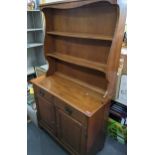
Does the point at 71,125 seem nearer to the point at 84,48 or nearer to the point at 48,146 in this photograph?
the point at 48,146

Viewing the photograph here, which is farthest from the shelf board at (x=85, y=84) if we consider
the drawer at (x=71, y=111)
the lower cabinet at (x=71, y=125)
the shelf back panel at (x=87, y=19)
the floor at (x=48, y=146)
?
the floor at (x=48, y=146)

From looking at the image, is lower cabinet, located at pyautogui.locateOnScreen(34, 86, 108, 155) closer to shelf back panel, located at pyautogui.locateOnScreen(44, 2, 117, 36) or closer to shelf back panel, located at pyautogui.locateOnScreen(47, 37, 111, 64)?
shelf back panel, located at pyautogui.locateOnScreen(47, 37, 111, 64)

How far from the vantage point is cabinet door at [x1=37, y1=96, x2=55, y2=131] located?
1771 mm

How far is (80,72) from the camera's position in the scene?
177 centimetres

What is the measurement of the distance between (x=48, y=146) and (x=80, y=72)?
1.08m

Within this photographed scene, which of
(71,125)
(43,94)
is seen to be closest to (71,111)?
(71,125)

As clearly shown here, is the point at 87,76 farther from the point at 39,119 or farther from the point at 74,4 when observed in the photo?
the point at 39,119

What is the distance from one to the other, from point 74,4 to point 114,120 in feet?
4.93

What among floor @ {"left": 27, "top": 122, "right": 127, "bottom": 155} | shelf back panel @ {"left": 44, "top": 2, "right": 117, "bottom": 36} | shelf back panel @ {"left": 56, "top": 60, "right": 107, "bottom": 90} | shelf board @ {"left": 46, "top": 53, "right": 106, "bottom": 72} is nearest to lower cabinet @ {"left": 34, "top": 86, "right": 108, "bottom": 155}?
floor @ {"left": 27, "top": 122, "right": 127, "bottom": 155}

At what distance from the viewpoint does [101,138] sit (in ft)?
5.65

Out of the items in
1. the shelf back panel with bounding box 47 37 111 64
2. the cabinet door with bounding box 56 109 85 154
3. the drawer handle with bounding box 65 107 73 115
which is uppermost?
the shelf back panel with bounding box 47 37 111 64
